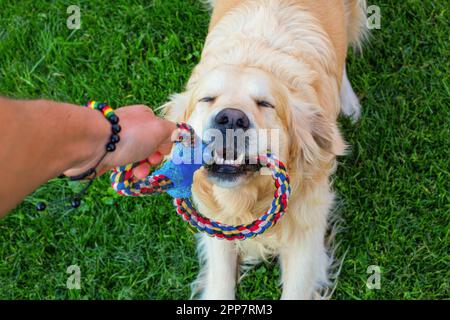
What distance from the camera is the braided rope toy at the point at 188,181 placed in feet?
8.27

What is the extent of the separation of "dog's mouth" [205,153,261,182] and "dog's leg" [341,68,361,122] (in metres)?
1.65

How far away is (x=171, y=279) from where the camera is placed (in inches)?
143

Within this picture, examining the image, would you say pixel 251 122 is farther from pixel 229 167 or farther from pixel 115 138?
pixel 115 138

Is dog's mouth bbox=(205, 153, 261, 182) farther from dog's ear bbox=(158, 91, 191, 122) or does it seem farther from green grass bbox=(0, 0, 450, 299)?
green grass bbox=(0, 0, 450, 299)

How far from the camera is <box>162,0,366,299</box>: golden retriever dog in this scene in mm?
2727

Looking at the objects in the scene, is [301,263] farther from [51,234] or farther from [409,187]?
[51,234]

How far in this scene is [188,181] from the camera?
2750 millimetres

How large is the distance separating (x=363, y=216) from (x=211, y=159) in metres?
1.52

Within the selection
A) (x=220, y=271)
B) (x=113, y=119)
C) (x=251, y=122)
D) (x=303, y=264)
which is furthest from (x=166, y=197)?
(x=113, y=119)

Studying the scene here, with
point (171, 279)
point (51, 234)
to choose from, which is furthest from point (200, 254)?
point (51, 234)

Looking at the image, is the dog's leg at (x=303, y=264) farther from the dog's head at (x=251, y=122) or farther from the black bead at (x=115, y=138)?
the black bead at (x=115, y=138)

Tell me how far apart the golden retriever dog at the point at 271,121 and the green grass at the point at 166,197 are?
0.22 meters

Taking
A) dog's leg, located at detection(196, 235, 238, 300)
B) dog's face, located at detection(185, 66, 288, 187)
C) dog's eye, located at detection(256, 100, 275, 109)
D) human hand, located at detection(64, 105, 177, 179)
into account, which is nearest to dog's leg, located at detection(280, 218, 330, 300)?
dog's leg, located at detection(196, 235, 238, 300)

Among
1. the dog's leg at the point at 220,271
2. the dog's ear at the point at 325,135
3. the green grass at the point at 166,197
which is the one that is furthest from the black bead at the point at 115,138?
the green grass at the point at 166,197
